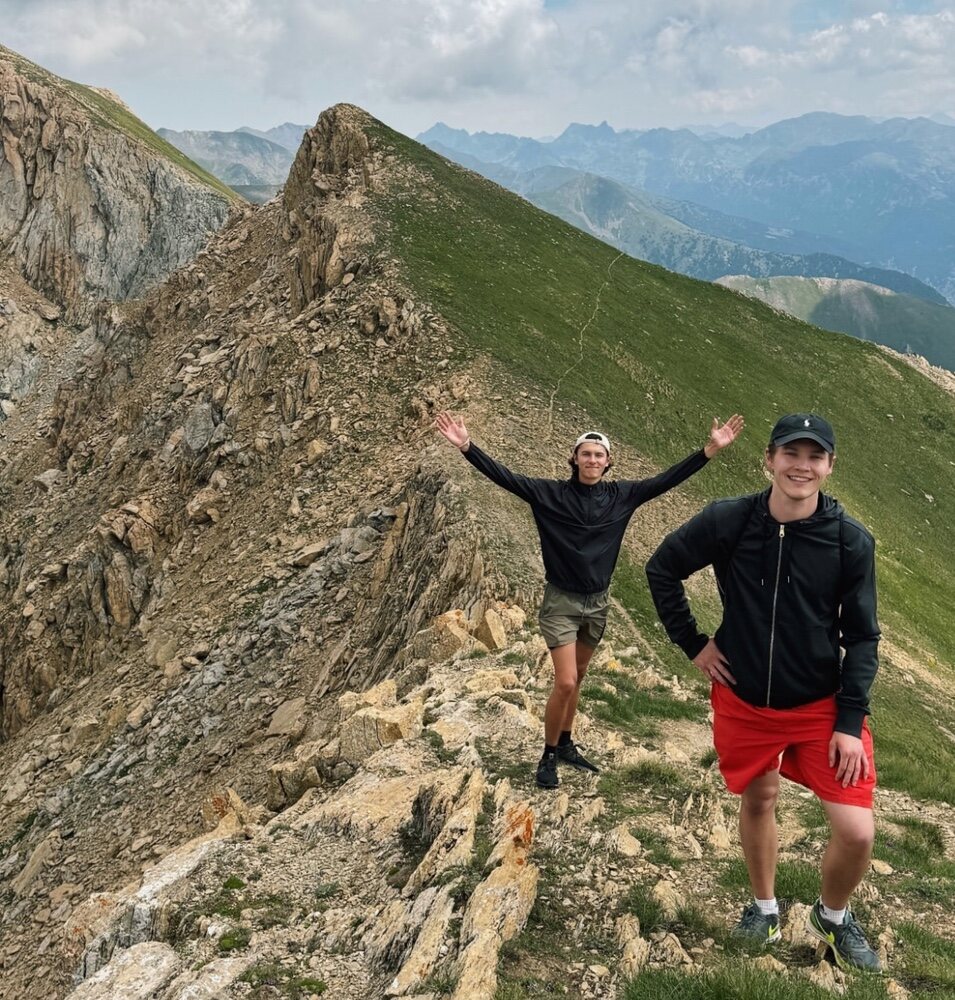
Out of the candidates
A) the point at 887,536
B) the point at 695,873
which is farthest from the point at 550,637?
the point at 887,536

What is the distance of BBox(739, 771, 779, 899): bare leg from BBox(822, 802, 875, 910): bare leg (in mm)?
512

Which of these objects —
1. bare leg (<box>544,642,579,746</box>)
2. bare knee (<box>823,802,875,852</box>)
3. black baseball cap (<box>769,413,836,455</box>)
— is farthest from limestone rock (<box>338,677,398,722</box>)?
black baseball cap (<box>769,413,836,455</box>)

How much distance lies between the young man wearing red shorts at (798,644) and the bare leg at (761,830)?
18 mm

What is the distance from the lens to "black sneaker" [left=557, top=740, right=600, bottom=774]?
34.9 feet

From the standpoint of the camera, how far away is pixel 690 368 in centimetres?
4416

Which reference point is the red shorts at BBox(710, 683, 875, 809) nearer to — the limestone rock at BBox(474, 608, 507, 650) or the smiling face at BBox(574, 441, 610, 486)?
the smiling face at BBox(574, 441, 610, 486)

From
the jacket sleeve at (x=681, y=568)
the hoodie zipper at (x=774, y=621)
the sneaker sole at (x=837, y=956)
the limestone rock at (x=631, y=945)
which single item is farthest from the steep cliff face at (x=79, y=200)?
the sneaker sole at (x=837, y=956)

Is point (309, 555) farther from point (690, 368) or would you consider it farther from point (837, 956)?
point (690, 368)

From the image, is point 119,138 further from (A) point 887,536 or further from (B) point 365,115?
(A) point 887,536

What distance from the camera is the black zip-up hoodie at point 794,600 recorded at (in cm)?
580

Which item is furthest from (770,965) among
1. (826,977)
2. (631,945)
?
(631,945)

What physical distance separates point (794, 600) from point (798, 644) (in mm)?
367

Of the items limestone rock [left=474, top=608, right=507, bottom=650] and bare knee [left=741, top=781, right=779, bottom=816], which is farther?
limestone rock [left=474, top=608, right=507, bottom=650]

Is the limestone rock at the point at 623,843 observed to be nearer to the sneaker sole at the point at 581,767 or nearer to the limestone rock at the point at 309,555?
the sneaker sole at the point at 581,767
